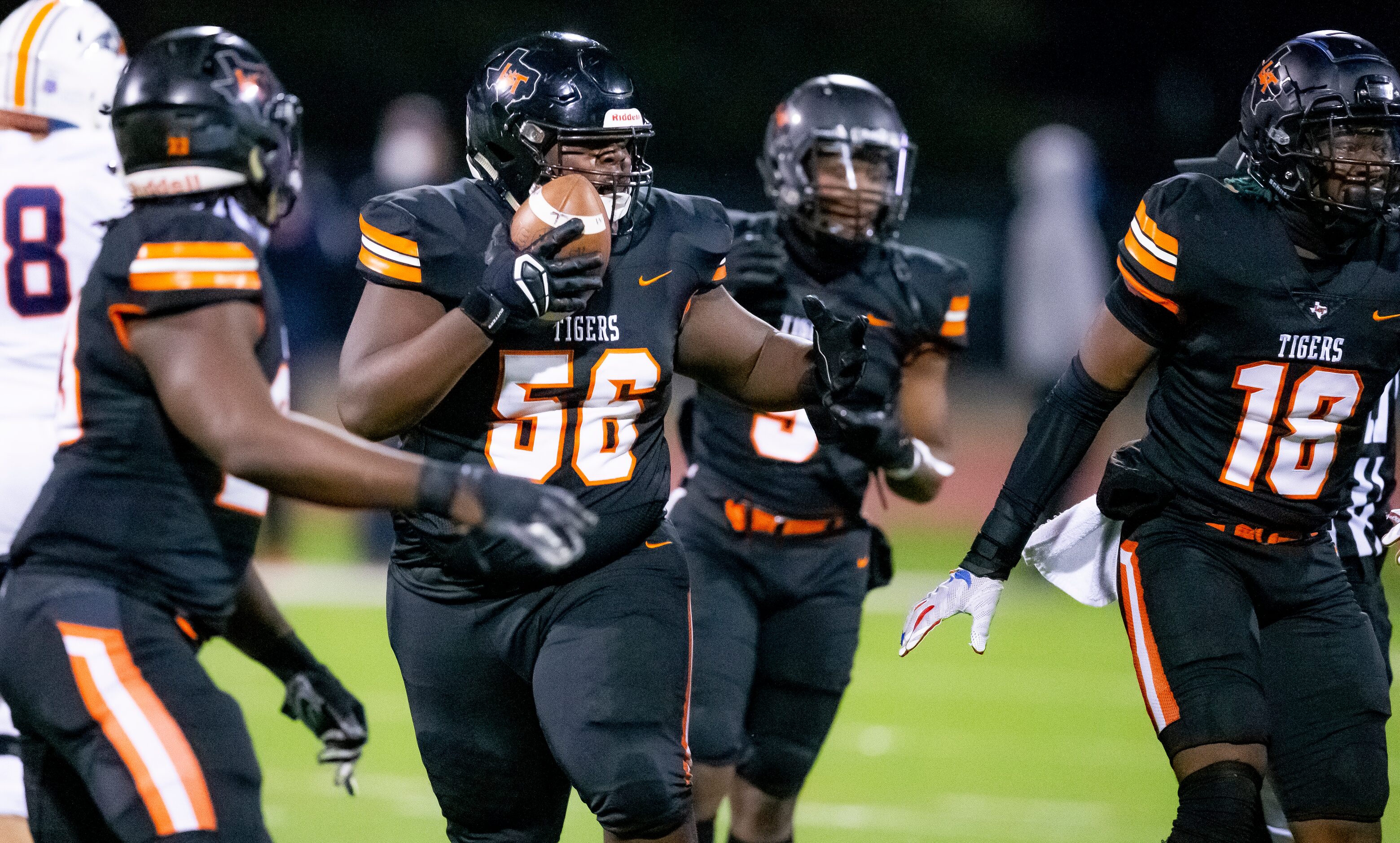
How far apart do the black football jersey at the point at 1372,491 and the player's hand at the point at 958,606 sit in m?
A: 0.82

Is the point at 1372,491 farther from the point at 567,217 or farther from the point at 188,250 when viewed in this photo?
the point at 188,250

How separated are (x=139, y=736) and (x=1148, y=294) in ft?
6.59

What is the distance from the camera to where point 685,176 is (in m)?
15.0

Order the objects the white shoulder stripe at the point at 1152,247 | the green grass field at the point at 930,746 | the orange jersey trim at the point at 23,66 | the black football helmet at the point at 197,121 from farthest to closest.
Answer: the green grass field at the point at 930,746, the orange jersey trim at the point at 23,66, the white shoulder stripe at the point at 1152,247, the black football helmet at the point at 197,121

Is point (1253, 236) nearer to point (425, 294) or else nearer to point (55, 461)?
point (425, 294)

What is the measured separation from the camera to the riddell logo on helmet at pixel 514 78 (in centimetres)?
306

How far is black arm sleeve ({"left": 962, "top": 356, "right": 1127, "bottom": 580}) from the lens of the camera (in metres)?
3.32

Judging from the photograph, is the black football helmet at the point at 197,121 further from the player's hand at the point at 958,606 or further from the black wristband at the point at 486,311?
the player's hand at the point at 958,606

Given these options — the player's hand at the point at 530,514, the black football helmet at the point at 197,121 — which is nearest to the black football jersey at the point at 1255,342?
the player's hand at the point at 530,514

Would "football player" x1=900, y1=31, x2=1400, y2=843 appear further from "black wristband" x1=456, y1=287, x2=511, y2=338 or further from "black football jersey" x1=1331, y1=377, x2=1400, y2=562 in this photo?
"black wristband" x1=456, y1=287, x2=511, y2=338

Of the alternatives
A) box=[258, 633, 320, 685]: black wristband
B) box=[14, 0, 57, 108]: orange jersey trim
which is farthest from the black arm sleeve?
box=[14, 0, 57, 108]: orange jersey trim

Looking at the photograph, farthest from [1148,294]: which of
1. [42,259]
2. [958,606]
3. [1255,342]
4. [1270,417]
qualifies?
[42,259]

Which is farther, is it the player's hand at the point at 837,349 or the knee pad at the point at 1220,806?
the player's hand at the point at 837,349

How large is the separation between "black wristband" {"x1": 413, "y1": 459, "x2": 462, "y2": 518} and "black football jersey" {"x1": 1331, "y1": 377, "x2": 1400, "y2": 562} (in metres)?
2.09
